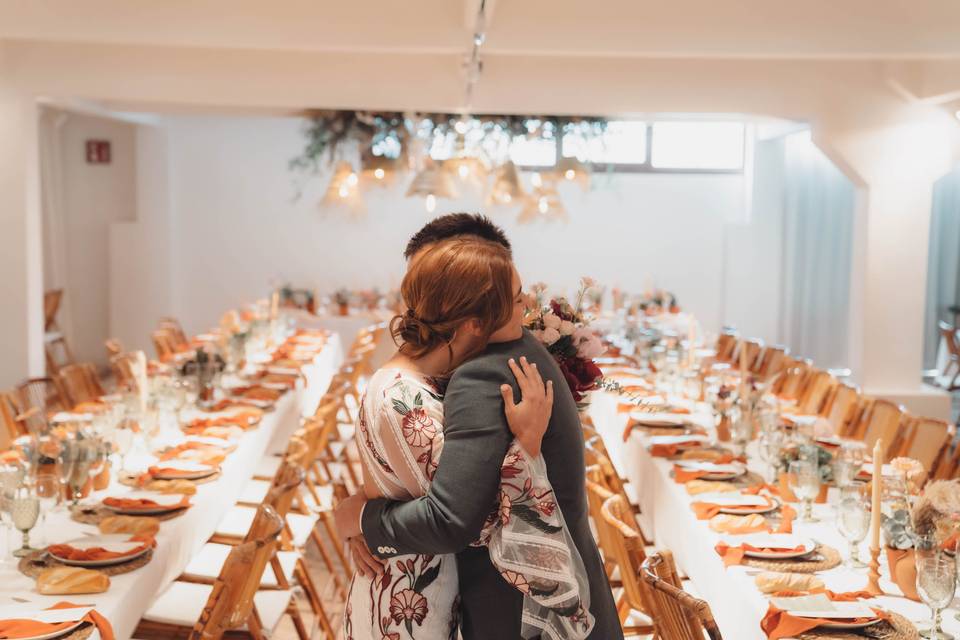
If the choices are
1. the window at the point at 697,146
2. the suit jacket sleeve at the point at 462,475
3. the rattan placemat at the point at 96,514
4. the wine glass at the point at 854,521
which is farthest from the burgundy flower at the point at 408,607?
the window at the point at 697,146

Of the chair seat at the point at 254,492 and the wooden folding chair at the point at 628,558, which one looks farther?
the chair seat at the point at 254,492

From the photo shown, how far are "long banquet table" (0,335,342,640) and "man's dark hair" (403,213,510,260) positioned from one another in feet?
4.46

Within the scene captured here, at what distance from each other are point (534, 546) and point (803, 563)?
139cm

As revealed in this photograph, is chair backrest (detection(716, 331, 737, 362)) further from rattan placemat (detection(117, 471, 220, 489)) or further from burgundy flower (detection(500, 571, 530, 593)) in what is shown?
burgundy flower (detection(500, 571, 530, 593))

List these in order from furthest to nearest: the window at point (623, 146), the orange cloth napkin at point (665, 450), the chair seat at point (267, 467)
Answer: the window at point (623, 146) < the chair seat at point (267, 467) < the orange cloth napkin at point (665, 450)

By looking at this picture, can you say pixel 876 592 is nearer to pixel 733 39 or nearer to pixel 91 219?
pixel 733 39

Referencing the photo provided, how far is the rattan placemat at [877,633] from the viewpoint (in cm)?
249

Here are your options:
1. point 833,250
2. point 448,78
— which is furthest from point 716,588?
point 833,250

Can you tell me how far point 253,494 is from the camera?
5145 mm

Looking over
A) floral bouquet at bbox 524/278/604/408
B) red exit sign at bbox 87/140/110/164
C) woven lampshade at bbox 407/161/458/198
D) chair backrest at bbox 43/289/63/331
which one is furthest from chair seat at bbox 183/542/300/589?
red exit sign at bbox 87/140/110/164

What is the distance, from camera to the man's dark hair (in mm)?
2064

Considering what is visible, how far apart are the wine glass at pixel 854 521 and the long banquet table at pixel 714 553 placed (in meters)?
0.06

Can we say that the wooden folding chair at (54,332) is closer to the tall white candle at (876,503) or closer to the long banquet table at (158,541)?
the long banquet table at (158,541)

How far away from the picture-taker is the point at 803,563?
3055 millimetres
